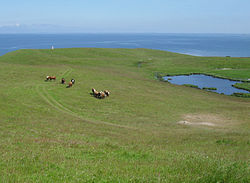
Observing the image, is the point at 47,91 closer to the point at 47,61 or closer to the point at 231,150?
the point at 231,150

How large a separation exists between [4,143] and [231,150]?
59.1ft

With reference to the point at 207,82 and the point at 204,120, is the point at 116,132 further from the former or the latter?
the point at 207,82

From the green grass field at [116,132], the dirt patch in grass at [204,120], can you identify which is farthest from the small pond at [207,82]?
the dirt patch in grass at [204,120]

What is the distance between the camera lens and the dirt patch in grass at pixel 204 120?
35.7 meters

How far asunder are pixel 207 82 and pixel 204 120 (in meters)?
44.1

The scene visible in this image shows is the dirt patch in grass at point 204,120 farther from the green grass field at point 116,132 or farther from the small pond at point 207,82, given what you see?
the small pond at point 207,82

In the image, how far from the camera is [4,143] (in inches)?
711

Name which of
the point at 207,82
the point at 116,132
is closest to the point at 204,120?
the point at 116,132

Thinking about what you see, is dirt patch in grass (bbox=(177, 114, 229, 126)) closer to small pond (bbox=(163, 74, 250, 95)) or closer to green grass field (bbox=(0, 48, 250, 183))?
green grass field (bbox=(0, 48, 250, 183))

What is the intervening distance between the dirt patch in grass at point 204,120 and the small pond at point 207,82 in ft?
91.3

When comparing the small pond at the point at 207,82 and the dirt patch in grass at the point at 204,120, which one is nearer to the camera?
the dirt patch in grass at the point at 204,120

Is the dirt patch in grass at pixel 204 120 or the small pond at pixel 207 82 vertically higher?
the small pond at pixel 207 82

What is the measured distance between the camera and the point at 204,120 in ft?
122

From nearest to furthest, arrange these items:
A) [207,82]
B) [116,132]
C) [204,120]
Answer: [116,132], [204,120], [207,82]
